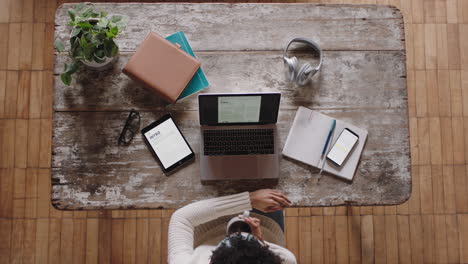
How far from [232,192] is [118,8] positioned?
90 centimetres

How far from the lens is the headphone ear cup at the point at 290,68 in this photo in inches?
59.5

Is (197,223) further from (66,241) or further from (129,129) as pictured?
(66,241)

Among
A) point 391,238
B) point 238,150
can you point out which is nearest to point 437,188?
point 391,238

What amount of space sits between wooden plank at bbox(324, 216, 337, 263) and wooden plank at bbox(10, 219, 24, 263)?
182 centimetres

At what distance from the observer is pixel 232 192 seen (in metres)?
1.52

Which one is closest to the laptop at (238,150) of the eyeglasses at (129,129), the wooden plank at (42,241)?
the eyeglasses at (129,129)

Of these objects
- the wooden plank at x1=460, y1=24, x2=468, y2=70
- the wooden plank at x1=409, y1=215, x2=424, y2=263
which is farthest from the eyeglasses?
the wooden plank at x1=460, y1=24, x2=468, y2=70

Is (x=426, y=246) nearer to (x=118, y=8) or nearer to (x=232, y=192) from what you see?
(x=232, y=192)

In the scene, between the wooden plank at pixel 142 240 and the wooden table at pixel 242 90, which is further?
the wooden plank at pixel 142 240

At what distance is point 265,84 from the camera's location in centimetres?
158

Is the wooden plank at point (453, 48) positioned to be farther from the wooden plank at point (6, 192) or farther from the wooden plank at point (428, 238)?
the wooden plank at point (6, 192)

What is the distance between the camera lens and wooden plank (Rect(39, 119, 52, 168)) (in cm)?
233

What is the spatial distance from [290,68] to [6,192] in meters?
1.90

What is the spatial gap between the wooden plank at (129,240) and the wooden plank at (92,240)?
0.56 ft
